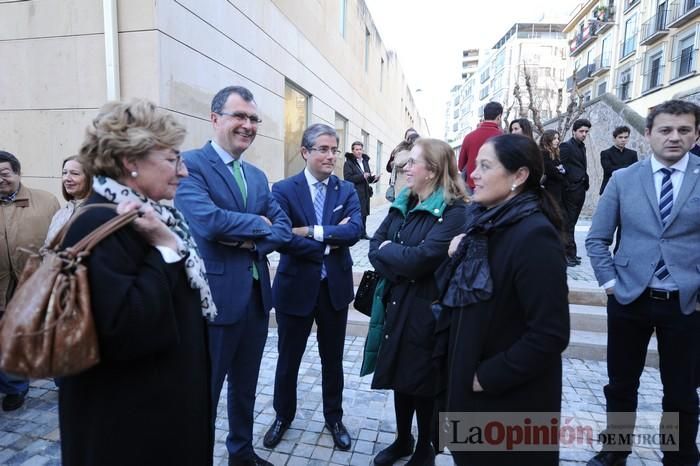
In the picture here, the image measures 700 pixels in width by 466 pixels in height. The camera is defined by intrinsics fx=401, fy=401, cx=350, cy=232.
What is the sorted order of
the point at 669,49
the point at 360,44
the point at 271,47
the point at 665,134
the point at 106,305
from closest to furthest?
1. the point at 106,305
2. the point at 665,134
3. the point at 271,47
4. the point at 360,44
5. the point at 669,49

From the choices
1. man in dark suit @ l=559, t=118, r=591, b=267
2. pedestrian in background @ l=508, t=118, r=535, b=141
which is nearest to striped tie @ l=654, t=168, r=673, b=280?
pedestrian in background @ l=508, t=118, r=535, b=141

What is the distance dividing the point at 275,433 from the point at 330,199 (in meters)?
1.74

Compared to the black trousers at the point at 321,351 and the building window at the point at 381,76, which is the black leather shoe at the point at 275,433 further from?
the building window at the point at 381,76

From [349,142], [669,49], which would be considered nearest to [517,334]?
[349,142]

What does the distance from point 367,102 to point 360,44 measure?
8.44 feet

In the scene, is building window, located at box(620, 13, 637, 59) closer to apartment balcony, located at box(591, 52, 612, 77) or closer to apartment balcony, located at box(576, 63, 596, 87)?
apartment balcony, located at box(591, 52, 612, 77)

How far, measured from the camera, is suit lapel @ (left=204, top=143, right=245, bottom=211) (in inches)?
94.0

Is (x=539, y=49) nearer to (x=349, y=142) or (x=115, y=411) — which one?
(x=349, y=142)

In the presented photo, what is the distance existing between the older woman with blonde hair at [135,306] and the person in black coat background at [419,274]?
1.18 metres

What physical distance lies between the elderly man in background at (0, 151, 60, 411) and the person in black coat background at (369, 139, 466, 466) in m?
2.93

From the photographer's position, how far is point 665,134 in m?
2.37

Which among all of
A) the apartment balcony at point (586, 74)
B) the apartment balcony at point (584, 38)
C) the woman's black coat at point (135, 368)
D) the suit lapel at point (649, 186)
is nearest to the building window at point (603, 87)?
the apartment balcony at point (586, 74)

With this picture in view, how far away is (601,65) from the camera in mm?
33094

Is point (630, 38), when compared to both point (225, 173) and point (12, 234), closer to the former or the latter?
point (225, 173)
